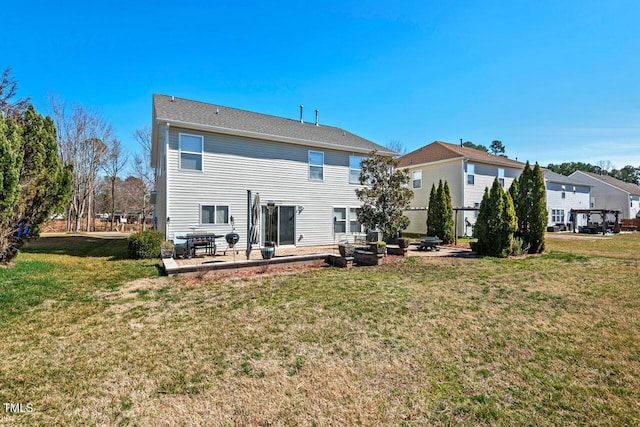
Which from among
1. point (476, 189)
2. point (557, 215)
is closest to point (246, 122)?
point (476, 189)

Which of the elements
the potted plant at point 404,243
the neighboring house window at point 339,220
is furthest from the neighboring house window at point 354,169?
the potted plant at point 404,243

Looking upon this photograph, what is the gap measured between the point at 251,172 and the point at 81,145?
2631 centimetres

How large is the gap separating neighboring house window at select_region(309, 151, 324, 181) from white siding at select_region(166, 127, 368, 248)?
17cm

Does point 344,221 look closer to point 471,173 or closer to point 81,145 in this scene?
point 471,173

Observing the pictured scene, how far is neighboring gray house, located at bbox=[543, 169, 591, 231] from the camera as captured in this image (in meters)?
27.4

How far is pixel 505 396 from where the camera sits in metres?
2.78

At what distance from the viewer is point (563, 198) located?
28.9m

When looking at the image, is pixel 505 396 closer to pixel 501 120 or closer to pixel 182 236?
pixel 182 236

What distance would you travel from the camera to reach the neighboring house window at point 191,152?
436 inches

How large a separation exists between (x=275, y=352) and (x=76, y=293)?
5025mm

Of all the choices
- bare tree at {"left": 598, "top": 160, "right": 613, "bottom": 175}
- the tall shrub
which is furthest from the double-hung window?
bare tree at {"left": 598, "top": 160, "right": 613, "bottom": 175}

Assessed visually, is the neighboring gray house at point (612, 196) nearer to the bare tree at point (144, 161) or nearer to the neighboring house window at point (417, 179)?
the neighboring house window at point (417, 179)

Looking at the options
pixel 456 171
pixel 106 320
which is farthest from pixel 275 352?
pixel 456 171

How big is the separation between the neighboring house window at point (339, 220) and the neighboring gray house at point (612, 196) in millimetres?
38520
